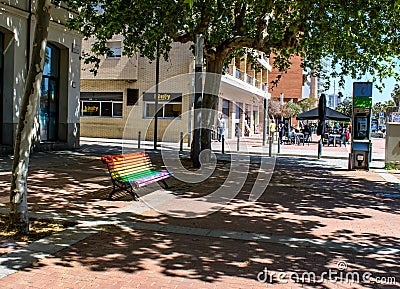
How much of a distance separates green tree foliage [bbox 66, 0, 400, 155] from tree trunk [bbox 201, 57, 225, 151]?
0.04 metres

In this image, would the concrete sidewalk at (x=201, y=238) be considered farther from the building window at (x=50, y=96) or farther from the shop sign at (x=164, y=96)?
the shop sign at (x=164, y=96)

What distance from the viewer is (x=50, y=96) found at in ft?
62.2

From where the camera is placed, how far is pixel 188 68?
27625 millimetres

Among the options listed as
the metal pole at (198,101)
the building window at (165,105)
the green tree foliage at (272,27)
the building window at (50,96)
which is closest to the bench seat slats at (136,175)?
the metal pole at (198,101)

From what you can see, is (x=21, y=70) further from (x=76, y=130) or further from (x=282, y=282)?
(x=282, y=282)

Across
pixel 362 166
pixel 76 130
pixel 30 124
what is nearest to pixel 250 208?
pixel 30 124

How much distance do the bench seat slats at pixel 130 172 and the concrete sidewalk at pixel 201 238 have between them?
13.7 inches

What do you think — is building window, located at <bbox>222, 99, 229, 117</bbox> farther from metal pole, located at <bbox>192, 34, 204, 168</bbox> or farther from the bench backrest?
the bench backrest

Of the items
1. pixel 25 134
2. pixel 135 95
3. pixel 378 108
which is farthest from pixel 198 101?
pixel 378 108

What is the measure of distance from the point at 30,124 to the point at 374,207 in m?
6.78
